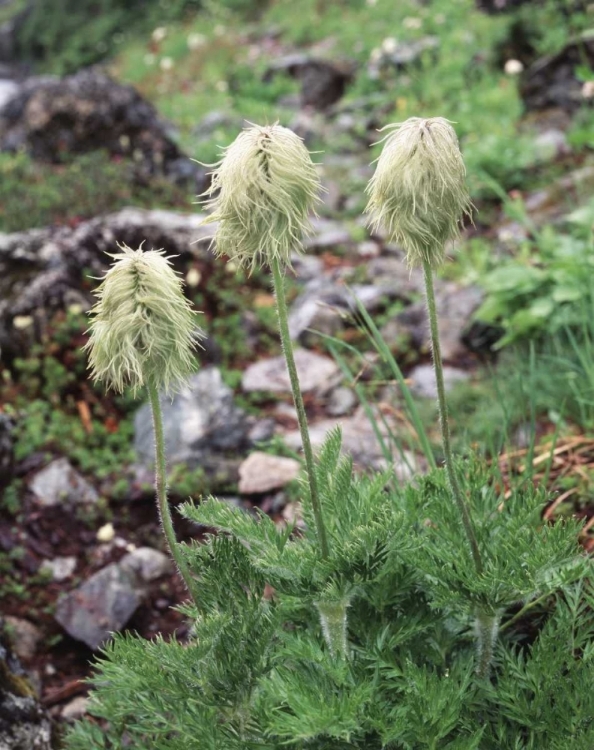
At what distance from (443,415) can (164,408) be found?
291 cm

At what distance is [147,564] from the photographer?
3467 mm

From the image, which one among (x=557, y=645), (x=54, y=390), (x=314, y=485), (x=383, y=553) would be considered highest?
(x=314, y=485)

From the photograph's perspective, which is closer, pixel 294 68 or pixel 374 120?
pixel 374 120

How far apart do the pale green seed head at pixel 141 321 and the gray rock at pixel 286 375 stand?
3132mm

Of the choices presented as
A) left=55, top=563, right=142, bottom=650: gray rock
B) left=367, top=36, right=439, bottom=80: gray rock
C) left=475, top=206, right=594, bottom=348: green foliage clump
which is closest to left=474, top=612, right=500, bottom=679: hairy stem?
left=55, top=563, right=142, bottom=650: gray rock

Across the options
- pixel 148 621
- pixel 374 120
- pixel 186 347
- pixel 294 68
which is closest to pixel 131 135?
pixel 374 120

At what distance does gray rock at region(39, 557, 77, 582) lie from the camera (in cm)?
347

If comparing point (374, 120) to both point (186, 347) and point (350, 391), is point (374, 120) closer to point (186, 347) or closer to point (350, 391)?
point (350, 391)

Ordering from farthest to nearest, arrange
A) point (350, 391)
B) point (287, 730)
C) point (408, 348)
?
point (408, 348), point (350, 391), point (287, 730)

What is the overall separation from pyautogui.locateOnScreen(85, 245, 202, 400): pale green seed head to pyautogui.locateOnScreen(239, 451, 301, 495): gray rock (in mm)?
2190

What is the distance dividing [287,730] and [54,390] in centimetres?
326

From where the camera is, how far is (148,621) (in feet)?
10.7

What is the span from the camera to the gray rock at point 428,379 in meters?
4.66

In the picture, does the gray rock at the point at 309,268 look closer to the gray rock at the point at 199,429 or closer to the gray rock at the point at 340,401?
the gray rock at the point at 340,401
